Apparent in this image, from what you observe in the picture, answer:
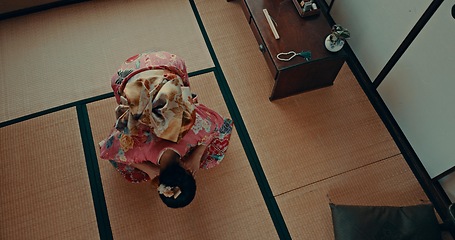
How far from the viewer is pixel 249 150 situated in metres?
2.44

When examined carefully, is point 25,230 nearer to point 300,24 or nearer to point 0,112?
point 0,112

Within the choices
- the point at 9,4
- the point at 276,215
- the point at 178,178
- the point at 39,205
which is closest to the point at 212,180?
the point at 276,215

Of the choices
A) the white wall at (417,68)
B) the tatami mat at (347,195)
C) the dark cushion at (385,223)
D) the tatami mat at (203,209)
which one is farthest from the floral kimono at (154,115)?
the white wall at (417,68)

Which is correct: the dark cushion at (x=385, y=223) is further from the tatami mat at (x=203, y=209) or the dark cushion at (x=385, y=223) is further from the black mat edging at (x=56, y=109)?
the black mat edging at (x=56, y=109)

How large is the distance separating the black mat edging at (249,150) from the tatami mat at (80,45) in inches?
2.5

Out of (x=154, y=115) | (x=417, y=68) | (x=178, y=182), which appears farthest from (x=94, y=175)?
(x=417, y=68)

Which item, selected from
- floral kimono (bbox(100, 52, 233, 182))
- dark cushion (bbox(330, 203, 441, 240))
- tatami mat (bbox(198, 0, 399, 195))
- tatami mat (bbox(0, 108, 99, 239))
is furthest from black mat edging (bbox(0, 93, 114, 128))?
dark cushion (bbox(330, 203, 441, 240))

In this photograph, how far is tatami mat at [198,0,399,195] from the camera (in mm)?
2412

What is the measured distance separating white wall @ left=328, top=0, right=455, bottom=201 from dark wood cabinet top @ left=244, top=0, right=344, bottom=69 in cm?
33

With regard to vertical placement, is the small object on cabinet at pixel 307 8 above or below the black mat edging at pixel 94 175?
above

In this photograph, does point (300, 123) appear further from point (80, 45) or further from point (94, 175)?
point (80, 45)

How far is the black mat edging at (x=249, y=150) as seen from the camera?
7.33 ft

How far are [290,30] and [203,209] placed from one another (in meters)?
1.31

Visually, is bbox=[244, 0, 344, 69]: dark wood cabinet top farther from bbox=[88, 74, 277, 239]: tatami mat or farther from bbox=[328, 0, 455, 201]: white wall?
bbox=[88, 74, 277, 239]: tatami mat
